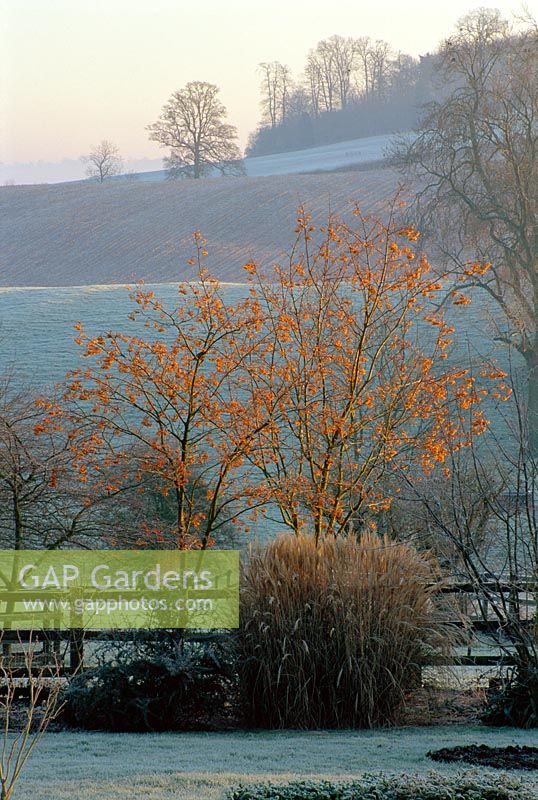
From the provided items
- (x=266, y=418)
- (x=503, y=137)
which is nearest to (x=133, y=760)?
(x=266, y=418)

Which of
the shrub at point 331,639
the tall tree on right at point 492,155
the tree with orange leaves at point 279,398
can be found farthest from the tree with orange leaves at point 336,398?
the tall tree on right at point 492,155

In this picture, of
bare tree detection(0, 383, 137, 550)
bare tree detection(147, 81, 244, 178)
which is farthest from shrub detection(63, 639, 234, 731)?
bare tree detection(147, 81, 244, 178)

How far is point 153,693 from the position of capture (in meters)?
7.32

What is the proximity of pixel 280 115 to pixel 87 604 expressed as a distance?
229ft

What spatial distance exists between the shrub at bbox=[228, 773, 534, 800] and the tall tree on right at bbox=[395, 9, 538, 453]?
17521 mm

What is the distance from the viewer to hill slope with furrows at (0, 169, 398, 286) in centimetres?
3894

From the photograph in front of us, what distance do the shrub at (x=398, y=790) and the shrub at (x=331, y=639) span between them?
2.44 meters

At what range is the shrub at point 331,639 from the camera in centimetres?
715

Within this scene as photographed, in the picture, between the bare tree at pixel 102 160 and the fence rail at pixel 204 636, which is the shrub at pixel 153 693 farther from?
the bare tree at pixel 102 160

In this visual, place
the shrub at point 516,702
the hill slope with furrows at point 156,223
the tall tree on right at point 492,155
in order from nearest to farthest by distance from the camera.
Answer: the shrub at point 516,702, the tall tree on right at point 492,155, the hill slope with furrows at point 156,223

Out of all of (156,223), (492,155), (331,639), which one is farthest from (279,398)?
(156,223)

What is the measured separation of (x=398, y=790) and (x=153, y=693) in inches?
127

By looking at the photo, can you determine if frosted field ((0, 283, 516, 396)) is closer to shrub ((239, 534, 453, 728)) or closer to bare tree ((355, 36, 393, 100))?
shrub ((239, 534, 453, 728))

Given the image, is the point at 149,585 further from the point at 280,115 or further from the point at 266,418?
the point at 280,115
